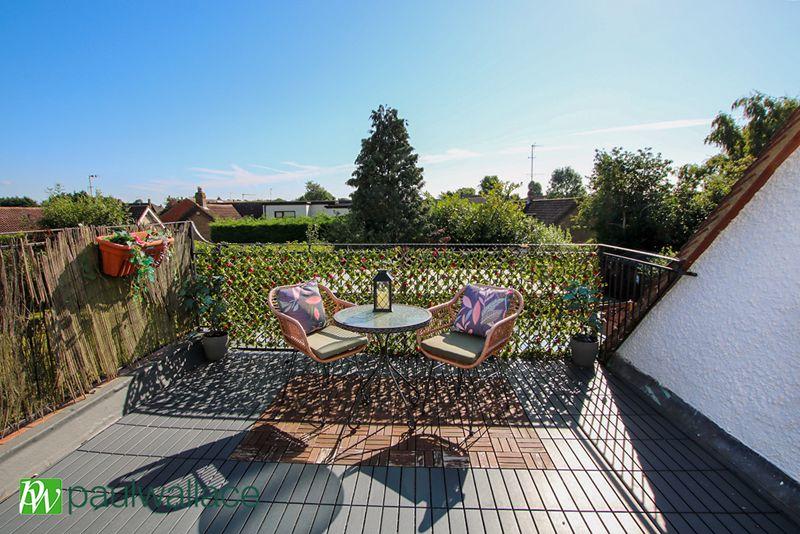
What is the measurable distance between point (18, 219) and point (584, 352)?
1131 inches

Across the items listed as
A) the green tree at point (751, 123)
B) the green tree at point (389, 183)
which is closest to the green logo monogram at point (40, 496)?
the green tree at point (389, 183)

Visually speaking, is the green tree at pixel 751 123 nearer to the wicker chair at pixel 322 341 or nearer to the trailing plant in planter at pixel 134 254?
the wicker chair at pixel 322 341

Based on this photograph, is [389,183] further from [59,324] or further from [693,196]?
[59,324]

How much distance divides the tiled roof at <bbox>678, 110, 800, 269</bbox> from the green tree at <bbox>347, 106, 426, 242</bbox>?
9327 millimetres

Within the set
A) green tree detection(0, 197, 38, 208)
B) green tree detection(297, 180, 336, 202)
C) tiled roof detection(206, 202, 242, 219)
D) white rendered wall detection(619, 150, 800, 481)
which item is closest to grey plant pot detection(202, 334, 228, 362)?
white rendered wall detection(619, 150, 800, 481)

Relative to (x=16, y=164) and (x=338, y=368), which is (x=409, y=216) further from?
(x=16, y=164)

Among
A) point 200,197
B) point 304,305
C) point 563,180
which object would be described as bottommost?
point 304,305

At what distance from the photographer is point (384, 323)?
3.20 meters

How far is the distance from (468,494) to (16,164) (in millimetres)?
19311

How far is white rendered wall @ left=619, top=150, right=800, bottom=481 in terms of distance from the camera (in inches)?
90.4

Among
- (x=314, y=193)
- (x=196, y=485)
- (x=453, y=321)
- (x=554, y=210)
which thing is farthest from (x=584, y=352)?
(x=314, y=193)

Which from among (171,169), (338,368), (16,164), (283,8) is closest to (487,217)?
(283,8)

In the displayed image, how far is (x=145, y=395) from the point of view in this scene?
11.3 feet

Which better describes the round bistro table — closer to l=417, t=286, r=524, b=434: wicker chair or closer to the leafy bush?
l=417, t=286, r=524, b=434: wicker chair
